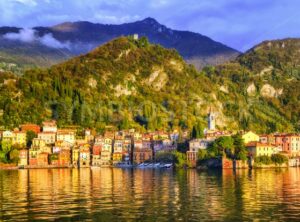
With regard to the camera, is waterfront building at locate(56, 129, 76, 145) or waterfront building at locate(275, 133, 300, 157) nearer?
waterfront building at locate(275, 133, 300, 157)

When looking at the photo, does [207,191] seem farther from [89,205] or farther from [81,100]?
[81,100]

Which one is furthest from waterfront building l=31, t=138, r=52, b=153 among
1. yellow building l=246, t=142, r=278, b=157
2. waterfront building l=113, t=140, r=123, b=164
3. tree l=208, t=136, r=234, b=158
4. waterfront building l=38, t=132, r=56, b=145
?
yellow building l=246, t=142, r=278, b=157

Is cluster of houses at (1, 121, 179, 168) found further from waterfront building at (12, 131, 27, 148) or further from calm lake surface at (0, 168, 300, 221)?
→ calm lake surface at (0, 168, 300, 221)

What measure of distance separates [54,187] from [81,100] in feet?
297

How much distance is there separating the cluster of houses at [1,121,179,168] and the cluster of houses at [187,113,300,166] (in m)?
10.5

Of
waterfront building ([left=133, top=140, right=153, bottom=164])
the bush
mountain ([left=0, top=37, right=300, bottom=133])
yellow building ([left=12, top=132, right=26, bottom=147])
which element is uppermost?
mountain ([left=0, top=37, right=300, bottom=133])

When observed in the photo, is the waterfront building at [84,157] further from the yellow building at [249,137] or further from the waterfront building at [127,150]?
the yellow building at [249,137]

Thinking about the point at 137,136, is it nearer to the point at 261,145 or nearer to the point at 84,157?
the point at 84,157

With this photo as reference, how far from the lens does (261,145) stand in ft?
312

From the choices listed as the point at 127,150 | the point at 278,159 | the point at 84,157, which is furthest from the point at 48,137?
the point at 278,159

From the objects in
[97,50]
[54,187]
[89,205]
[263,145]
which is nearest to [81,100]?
[97,50]

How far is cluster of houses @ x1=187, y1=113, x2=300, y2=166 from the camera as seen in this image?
9394 centimetres

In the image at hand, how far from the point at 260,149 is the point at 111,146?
33768 mm

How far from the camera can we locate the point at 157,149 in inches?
4530
